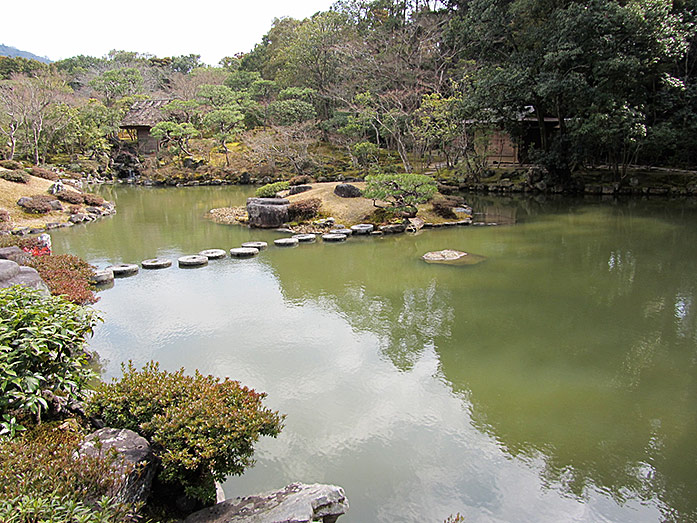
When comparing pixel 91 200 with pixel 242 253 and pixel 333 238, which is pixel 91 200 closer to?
pixel 242 253

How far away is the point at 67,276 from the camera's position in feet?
23.2

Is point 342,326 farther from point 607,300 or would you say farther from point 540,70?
point 540,70

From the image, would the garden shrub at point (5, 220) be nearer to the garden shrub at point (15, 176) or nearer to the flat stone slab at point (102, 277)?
the garden shrub at point (15, 176)

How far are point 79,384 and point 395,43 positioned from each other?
Answer: 26.8m

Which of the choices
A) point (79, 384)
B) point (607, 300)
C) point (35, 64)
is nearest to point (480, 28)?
point (607, 300)

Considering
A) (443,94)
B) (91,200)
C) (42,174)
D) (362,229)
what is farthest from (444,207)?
(42,174)

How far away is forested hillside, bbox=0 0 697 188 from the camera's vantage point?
15445mm

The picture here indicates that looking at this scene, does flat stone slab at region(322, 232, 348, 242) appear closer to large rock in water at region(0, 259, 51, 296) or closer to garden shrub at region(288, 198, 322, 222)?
garden shrub at region(288, 198, 322, 222)

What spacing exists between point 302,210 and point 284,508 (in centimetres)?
1153

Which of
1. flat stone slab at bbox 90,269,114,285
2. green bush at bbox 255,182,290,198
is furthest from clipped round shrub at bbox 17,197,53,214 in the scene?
flat stone slab at bbox 90,269,114,285

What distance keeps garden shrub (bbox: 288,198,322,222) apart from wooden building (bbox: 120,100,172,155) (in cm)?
2130

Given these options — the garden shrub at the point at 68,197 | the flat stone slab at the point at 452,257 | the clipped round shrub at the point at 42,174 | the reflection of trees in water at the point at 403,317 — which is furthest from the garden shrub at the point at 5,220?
the flat stone slab at the point at 452,257

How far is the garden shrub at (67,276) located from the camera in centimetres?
623

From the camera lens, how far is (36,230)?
13875mm
